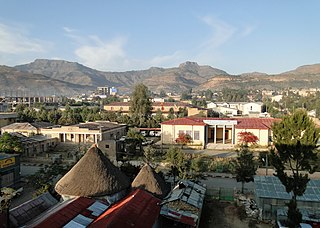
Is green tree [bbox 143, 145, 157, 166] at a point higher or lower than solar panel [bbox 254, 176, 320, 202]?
higher

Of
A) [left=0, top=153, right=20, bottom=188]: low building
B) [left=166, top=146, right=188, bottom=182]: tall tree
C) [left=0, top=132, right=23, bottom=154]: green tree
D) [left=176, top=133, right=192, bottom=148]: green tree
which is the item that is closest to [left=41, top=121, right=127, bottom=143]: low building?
[left=176, top=133, right=192, bottom=148]: green tree

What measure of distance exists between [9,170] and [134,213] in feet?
36.7

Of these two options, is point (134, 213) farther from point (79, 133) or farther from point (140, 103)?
point (140, 103)

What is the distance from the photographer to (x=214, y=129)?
127 feet

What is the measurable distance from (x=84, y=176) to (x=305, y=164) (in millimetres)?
10355

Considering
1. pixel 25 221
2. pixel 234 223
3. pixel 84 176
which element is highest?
pixel 84 176

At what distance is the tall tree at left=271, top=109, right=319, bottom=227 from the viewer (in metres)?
12.8

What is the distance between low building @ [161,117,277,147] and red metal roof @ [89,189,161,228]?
21760 mm

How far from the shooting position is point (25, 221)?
1293cm

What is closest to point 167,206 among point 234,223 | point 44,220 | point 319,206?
point 234,223

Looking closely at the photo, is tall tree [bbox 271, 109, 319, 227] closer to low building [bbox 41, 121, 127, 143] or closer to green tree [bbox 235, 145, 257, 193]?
green tree [bbox 235, 145, 257, 193]

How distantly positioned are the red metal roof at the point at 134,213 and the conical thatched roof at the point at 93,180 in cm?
125

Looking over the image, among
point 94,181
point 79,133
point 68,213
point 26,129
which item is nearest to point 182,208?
point 94,181

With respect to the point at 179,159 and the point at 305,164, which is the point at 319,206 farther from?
the point at 179,159
